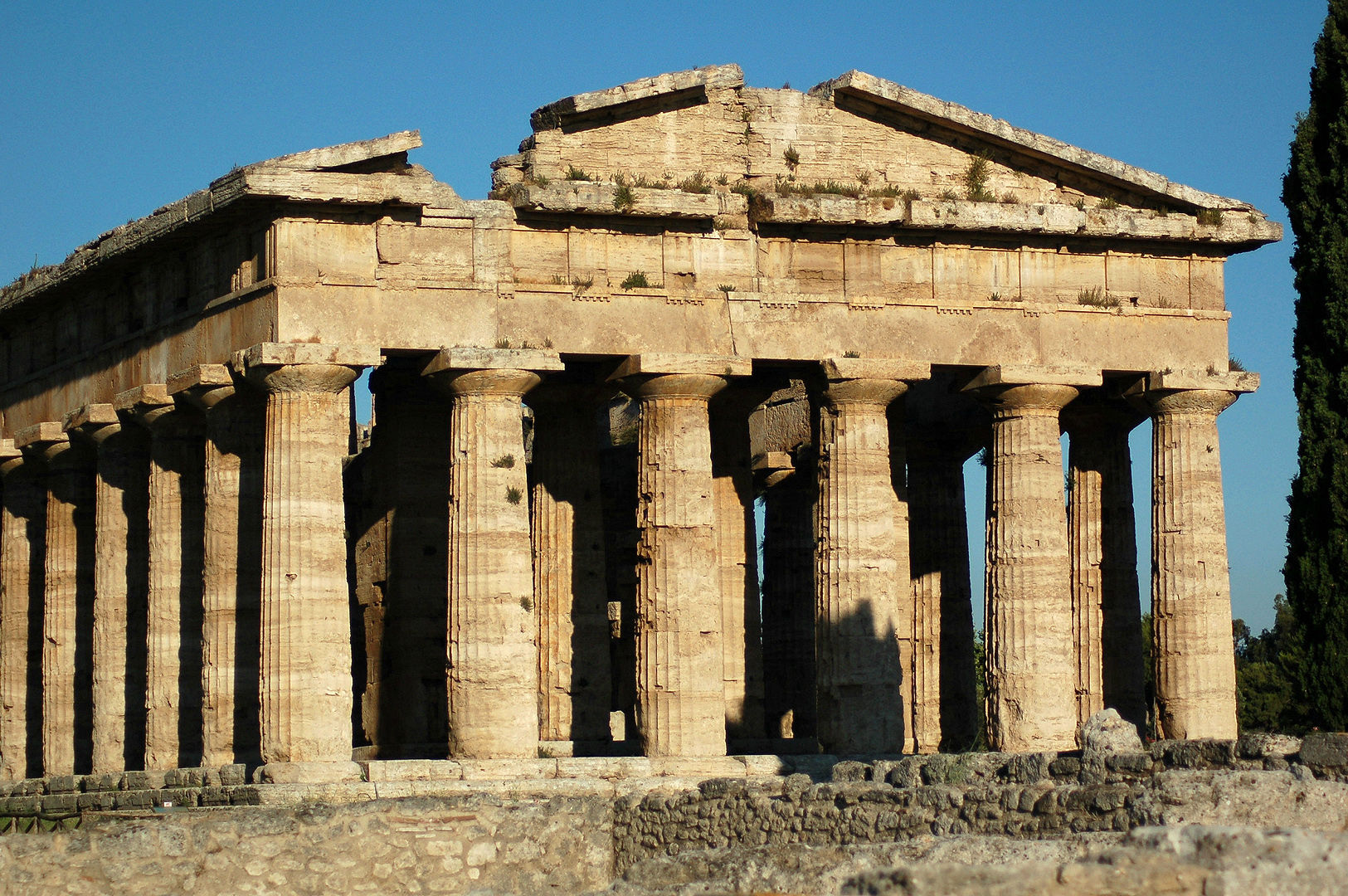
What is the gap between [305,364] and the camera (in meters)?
30.6

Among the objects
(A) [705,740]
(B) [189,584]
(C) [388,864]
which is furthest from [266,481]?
(C) [388,864]

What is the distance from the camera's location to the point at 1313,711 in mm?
34062

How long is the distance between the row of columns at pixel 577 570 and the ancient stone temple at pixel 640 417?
0.19 ft

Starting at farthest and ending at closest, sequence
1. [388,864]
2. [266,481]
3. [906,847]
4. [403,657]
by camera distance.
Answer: [403,657]
[266,481]
[388,864]
[906,847]

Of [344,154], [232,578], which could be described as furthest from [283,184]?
[232,578]

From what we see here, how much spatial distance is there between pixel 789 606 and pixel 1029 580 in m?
8.66

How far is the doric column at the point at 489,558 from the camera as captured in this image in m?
30.5

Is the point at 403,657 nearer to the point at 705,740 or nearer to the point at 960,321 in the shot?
the point at 705,740

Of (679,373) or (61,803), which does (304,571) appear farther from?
(679,373)

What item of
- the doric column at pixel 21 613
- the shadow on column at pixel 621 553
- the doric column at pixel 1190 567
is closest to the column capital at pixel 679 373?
the doric column at pixel 1190 567

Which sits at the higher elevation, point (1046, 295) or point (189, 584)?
point (1046, 295)

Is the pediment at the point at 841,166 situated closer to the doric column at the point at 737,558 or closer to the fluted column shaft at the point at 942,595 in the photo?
the doric column at the point at 737,558

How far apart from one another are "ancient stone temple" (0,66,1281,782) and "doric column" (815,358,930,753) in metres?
0.06

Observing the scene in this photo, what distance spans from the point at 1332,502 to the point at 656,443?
10.6 m
